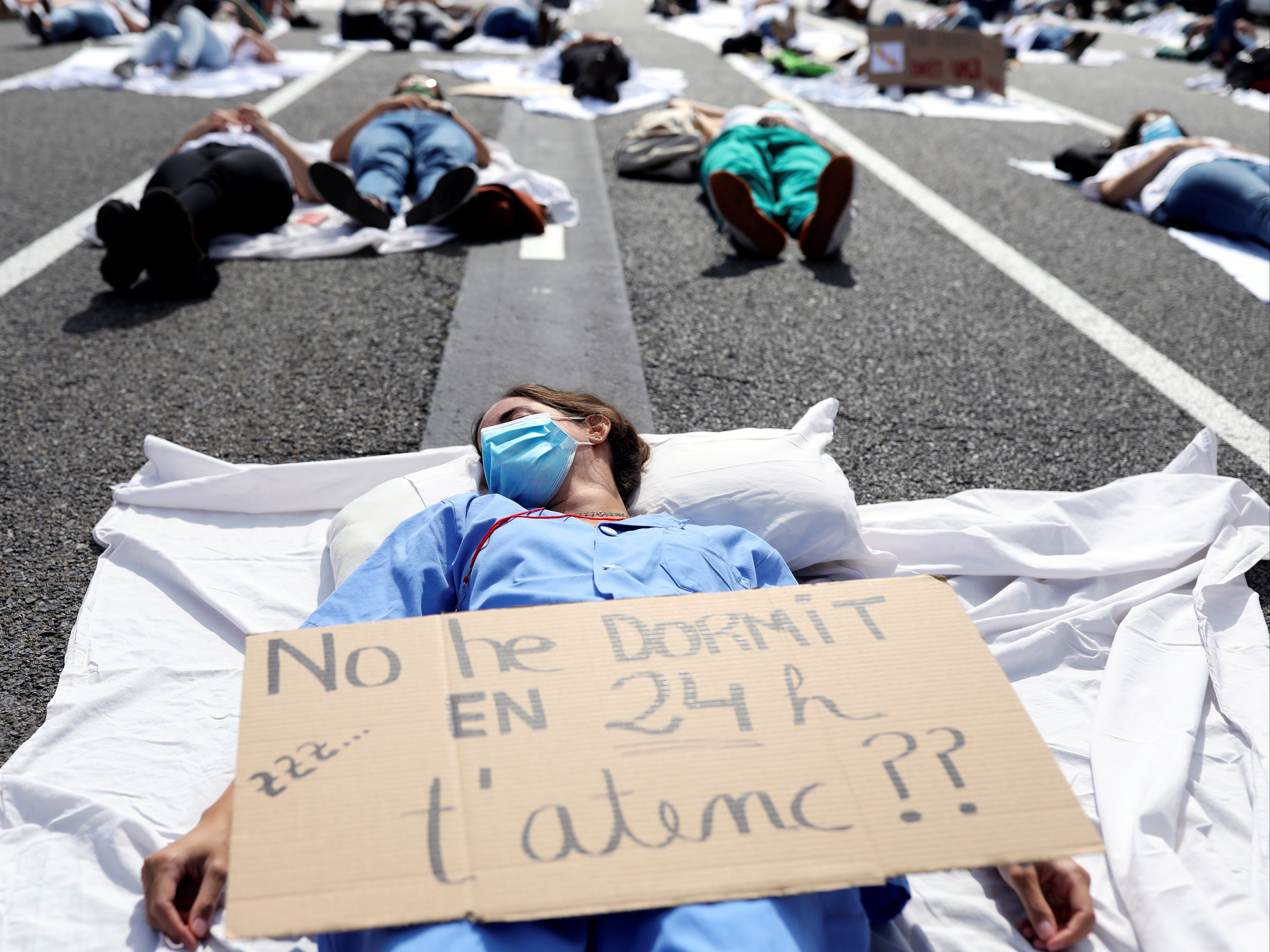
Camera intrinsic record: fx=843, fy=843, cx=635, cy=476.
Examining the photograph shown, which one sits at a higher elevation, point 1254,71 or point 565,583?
point 1254,71

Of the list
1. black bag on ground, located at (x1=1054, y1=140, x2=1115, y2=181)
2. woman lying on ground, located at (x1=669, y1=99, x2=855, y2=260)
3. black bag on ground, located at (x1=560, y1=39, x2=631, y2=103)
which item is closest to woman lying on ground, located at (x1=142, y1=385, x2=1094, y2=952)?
woman lying on ground, located at (x1=669, y1=99, x2=855, y2=260)

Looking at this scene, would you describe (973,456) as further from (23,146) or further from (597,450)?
(23,146)

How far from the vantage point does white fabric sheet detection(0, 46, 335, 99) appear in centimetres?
773

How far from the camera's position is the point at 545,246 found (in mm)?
4547

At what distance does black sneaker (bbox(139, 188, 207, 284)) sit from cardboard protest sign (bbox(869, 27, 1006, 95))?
7.43 m

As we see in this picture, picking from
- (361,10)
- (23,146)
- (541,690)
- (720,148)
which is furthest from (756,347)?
(361,10)

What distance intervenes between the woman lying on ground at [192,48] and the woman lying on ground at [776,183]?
5780mm

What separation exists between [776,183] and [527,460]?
11.9 feet

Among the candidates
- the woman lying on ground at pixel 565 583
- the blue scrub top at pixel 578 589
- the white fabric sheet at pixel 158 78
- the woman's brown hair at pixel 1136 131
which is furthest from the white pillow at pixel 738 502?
the white fabric sheet at pixel 158 78

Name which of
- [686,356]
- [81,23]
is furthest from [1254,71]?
[81,23]

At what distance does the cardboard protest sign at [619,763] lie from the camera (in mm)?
1036

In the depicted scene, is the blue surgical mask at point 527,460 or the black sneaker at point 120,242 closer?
the blue surgical mask at point 527,460

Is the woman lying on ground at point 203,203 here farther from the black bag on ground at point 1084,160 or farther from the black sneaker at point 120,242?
the black bag on ground at point 1084,160

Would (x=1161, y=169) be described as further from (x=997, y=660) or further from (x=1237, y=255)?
(x=997, y=660)
